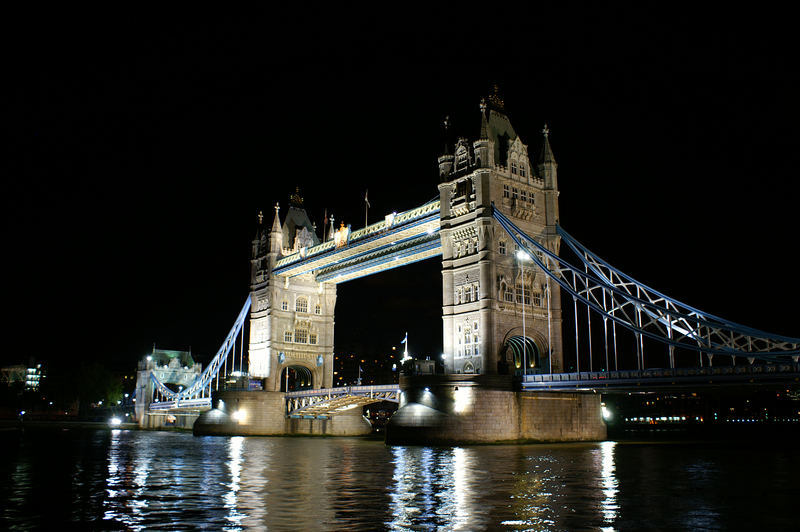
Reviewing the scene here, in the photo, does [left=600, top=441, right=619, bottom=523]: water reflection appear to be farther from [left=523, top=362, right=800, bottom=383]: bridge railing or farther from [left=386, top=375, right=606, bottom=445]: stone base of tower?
[left=386, top=375, right=606, bottom=445]: stone base of tower

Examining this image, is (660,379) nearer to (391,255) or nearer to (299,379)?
(391,255)

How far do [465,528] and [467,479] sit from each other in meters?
8.93

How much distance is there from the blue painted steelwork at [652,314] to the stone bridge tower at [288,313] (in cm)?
3246

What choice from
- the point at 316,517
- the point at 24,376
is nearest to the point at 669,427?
the point at 316,517

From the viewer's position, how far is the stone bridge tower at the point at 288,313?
74812mm

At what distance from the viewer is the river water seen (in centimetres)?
1399

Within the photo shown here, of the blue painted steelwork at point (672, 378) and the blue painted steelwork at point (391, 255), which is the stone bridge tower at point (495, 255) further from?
the blue painted steelwork at point (672, 378)

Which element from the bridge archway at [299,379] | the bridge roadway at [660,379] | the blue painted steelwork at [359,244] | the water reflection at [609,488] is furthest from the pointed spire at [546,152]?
the bridge archway at [299,379]

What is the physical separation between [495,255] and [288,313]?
105 feet

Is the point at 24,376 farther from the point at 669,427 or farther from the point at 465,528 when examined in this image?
the point at 465,528

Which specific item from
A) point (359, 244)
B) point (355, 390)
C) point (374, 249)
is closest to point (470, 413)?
point (355, 390)

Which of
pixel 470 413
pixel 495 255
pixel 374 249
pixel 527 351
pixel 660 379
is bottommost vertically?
pixel 470 413

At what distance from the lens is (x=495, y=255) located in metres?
49.6

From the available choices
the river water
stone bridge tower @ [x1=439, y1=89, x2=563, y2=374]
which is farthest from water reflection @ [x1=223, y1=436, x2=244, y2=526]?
stone bridge tower @ [x1=439, y1=89, x2=563, y2=374]
